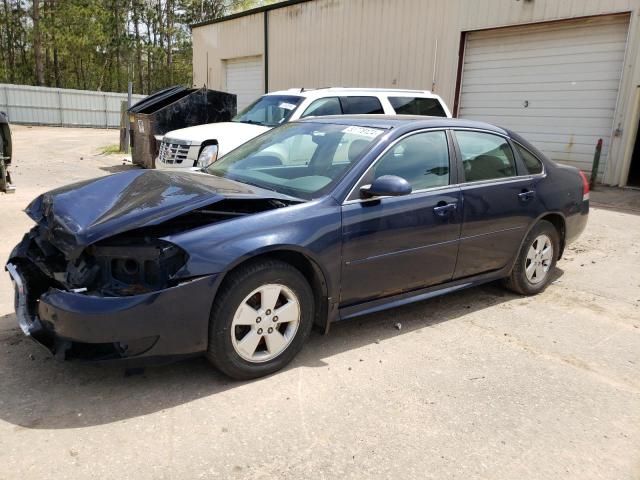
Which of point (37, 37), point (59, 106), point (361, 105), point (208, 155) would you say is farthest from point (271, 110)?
point (37, 37)

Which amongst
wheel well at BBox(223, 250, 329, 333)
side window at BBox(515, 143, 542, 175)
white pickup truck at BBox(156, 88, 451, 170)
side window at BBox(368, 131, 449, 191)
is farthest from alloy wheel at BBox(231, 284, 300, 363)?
white pickup truck at BBox(156, 88, 451, 170)

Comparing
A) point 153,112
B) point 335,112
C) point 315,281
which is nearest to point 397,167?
point 315,281

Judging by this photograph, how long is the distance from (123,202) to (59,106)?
31.0 meters

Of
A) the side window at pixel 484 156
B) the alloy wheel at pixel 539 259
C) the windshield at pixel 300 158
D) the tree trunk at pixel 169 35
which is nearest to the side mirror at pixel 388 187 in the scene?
the windshield at pixel 300 158

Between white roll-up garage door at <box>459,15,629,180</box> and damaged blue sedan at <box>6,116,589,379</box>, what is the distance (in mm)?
7555

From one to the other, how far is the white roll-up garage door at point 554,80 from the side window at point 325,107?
5.80 m

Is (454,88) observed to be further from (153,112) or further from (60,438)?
(60,438)

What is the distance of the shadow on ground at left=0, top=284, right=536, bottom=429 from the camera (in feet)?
9.32

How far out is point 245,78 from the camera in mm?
21125

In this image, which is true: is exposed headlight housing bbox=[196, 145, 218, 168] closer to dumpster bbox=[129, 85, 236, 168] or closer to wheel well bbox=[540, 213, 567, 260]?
dumpster bbox=[129, 85, 236, 168]

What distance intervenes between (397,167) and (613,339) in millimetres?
2165

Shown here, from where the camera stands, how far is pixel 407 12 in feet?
47.5

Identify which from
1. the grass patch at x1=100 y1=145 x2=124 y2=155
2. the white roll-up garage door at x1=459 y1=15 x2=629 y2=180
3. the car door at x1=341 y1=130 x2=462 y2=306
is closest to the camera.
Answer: the car door at x1=341 y1=130 x2=462 y2=306

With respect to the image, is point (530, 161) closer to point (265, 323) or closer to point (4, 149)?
point (265, 323)
